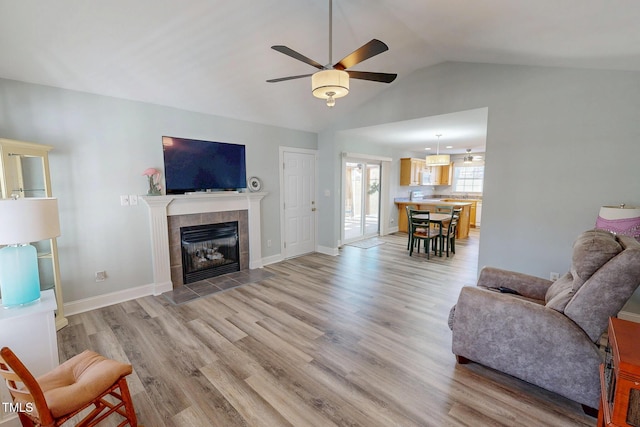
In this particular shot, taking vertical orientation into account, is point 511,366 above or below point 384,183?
below

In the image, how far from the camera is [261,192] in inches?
187

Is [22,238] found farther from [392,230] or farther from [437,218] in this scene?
[392,230]

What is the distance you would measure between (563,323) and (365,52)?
228cm

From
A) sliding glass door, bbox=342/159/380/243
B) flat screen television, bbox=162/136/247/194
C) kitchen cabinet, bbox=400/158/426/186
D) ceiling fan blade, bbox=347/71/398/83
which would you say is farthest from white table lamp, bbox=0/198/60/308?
kitchen cabinet, bbox=400/158/426/186

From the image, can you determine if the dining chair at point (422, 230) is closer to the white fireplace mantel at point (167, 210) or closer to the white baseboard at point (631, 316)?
the white baseboard at point (631, 316)

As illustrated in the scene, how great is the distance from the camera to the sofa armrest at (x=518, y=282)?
95.1 inches

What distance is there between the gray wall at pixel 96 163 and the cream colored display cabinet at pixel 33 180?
0.17 m

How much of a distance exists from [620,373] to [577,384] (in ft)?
2.78

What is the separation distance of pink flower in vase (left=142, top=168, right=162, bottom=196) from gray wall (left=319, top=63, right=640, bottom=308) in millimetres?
3889

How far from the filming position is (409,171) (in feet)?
25.7

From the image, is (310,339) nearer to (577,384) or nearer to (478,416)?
(478,416)

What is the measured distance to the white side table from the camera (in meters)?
1.57

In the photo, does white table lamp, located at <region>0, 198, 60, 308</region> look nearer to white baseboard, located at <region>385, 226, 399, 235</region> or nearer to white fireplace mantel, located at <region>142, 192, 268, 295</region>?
white fireplace mantel, located at <region>142, 192, 268, 295</region>

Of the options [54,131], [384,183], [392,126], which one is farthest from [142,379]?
[384,183]
